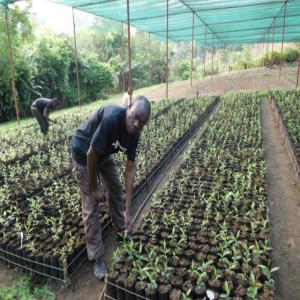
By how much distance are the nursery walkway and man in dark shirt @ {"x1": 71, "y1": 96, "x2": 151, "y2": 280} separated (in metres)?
1.58

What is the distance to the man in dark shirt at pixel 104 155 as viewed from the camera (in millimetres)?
2289

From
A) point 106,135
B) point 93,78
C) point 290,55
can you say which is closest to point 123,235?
point 106,135

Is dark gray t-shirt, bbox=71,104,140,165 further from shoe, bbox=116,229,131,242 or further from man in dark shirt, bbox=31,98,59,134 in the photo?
man in dark shirt, bbox=31,98,59,134

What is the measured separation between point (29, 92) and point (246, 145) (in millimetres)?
10681

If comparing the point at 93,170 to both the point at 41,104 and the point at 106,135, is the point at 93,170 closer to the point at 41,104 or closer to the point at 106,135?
the point at 106,135

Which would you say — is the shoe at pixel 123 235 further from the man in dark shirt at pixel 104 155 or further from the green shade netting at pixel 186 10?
the green shade netting at pixel 186 10

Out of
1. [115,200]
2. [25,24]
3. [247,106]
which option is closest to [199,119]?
[247,106]

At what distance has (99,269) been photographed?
298cm

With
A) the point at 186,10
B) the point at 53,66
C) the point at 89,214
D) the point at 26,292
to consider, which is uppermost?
the point at 186,10

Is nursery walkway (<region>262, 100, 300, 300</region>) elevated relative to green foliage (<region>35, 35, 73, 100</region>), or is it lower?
lower

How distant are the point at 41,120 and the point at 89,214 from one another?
17.0ft

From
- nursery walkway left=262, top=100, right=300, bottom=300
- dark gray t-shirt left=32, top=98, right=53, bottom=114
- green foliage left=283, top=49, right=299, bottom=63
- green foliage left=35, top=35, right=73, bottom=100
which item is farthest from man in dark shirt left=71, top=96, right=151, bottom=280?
green foliage left=283, top=49, right=299, bottom=63

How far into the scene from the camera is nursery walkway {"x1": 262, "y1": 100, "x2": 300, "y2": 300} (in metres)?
2.88

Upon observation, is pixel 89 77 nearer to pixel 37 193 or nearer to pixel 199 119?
pixel 199 119
